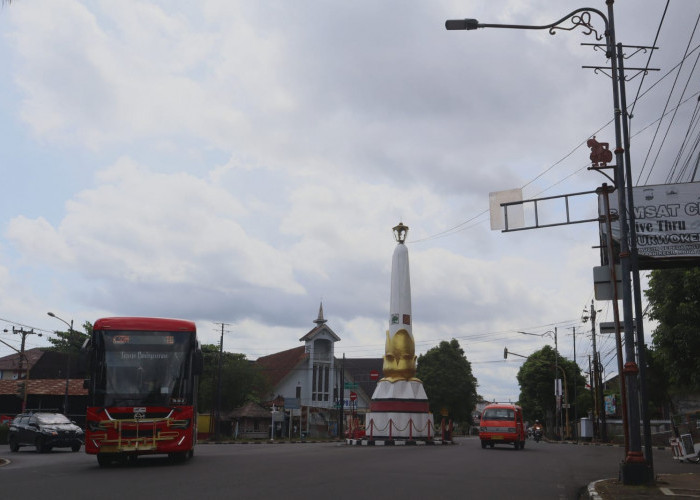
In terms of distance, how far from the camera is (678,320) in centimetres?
2450

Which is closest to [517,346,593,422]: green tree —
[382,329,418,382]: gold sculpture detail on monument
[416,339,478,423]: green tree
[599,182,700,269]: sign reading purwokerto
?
[416,339,478,423]: green tree

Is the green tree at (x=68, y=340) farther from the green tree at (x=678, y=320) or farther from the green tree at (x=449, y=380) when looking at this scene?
the green tree at (x=678, y=320)

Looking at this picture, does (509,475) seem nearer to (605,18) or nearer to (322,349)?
(605,18)

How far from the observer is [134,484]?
1154 centimetres

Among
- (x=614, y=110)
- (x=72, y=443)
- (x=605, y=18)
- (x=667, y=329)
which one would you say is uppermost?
(x=605, y=18)

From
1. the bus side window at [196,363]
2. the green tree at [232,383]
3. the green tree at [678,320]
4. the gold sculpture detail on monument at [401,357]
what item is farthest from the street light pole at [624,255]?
the green tree at [232,383]

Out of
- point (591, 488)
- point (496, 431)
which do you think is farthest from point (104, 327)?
point (496, 431)

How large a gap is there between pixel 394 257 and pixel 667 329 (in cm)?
1686

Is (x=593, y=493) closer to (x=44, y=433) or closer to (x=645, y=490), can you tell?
(x=645, y=490)

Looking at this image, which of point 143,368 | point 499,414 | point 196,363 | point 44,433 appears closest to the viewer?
point 143,368

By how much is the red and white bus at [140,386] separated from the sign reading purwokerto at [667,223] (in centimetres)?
1171

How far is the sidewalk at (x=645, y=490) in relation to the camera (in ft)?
35.2

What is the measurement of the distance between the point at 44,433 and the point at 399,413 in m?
17.5

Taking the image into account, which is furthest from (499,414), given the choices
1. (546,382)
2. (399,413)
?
(546,382)
